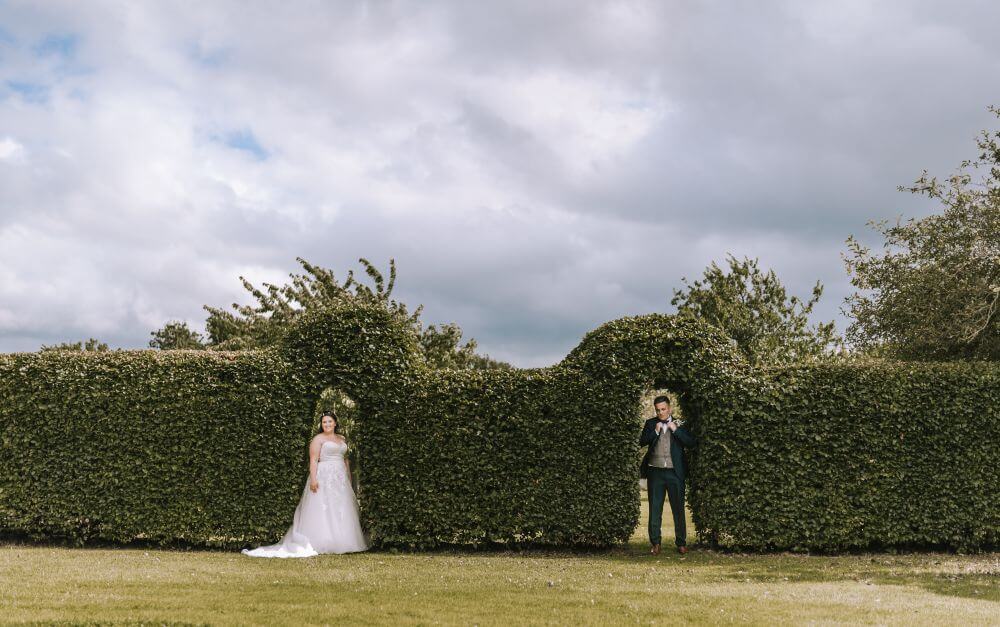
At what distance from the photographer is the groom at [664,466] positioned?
1366cm

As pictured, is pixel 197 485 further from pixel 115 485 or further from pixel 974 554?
pixel 974 554

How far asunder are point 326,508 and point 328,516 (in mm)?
139

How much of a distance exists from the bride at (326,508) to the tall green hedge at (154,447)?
0.95 ft

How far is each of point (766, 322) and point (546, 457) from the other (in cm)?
2008

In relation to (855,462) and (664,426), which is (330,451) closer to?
(664,426)

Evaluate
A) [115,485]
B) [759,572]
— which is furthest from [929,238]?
[115,485]

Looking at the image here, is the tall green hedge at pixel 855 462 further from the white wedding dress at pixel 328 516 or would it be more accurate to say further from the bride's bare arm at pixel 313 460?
the bride's bare arm at pixel 313 460

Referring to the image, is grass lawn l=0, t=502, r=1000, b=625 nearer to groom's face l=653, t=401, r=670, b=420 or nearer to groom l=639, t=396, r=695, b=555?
groom l=639, t=396, r=695, b=555

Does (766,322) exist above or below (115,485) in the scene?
above

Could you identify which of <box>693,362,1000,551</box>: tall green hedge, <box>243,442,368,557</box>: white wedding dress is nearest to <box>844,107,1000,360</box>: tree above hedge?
<box>693,362,1000,551</box>: tall green hedge

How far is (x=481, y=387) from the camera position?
550 inches

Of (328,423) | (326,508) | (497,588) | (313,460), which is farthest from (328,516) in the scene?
(497,588)

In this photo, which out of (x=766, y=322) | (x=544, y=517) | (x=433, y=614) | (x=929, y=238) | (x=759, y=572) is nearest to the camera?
(x=433, y=614)

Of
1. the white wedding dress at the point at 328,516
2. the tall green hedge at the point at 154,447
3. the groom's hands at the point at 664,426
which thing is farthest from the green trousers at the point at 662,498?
the tall green hedge at the point at 154,447
